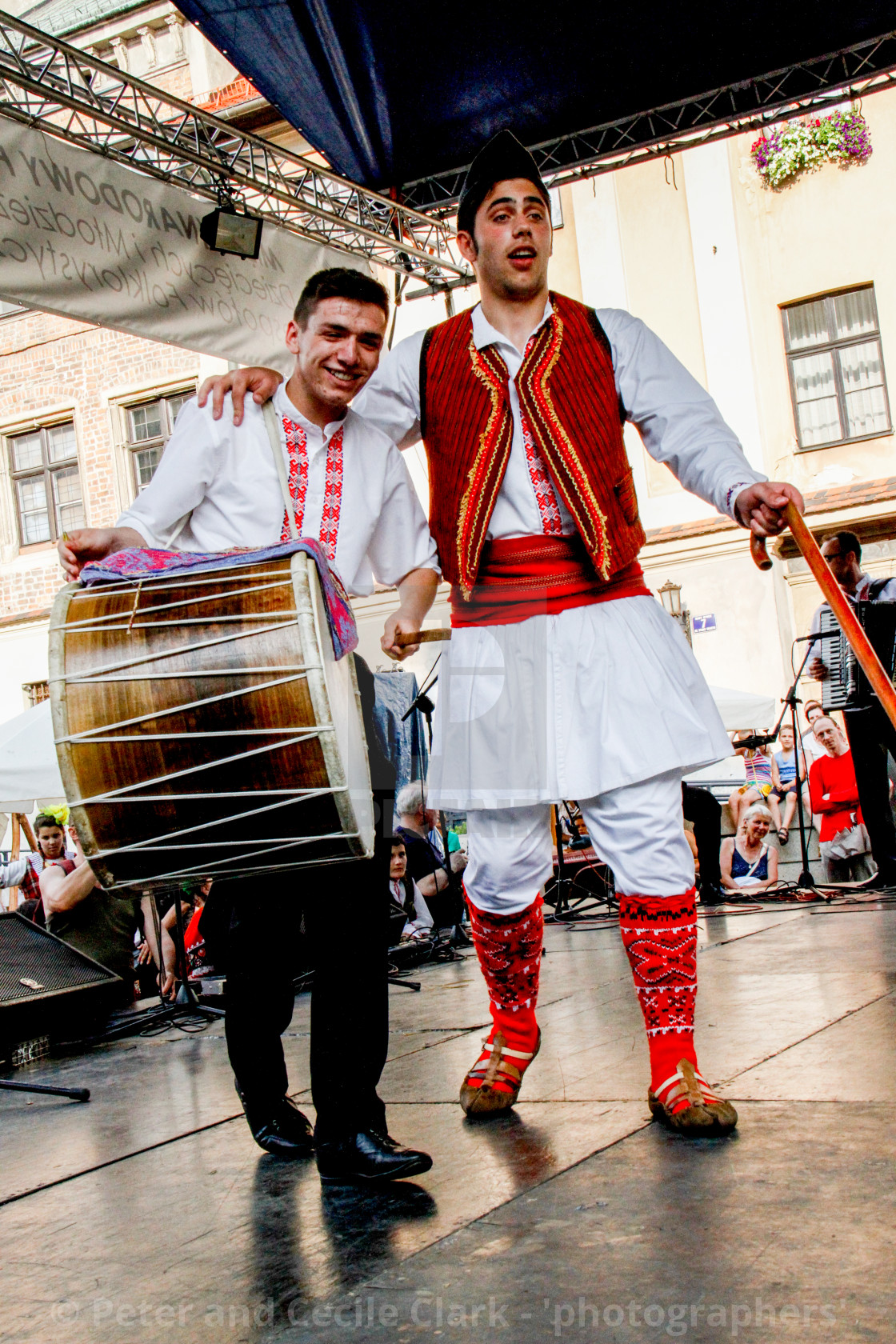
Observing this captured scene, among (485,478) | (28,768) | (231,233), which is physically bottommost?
(28,768)

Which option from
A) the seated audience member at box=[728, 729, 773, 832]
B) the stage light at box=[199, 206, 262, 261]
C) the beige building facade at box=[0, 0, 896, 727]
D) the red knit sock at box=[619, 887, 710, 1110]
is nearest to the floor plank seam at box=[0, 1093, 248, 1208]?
the red knit sock at box=[619, 887, 710, 1110]

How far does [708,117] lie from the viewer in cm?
588

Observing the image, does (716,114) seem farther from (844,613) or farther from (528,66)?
(844,613)

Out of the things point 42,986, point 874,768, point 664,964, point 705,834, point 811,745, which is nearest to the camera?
point 664,964

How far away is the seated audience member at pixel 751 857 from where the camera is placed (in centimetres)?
843

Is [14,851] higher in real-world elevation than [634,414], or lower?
lower

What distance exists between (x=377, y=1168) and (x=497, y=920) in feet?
2.30

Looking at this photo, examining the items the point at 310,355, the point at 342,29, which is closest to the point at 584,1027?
the point at 310,355

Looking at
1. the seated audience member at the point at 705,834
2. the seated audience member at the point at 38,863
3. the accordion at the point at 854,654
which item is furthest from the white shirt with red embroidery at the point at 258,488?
the seated audience member at the point at 705,834

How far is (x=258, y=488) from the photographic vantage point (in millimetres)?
2400

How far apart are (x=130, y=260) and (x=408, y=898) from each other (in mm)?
3697

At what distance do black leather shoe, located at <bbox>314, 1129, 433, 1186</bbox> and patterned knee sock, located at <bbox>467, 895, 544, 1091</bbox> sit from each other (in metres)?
0.55

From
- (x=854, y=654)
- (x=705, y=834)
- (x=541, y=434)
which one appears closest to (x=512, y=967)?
(x=541, y=434)

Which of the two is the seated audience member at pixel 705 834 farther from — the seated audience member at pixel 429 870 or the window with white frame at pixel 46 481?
the window with white frame at pixel 46 481
